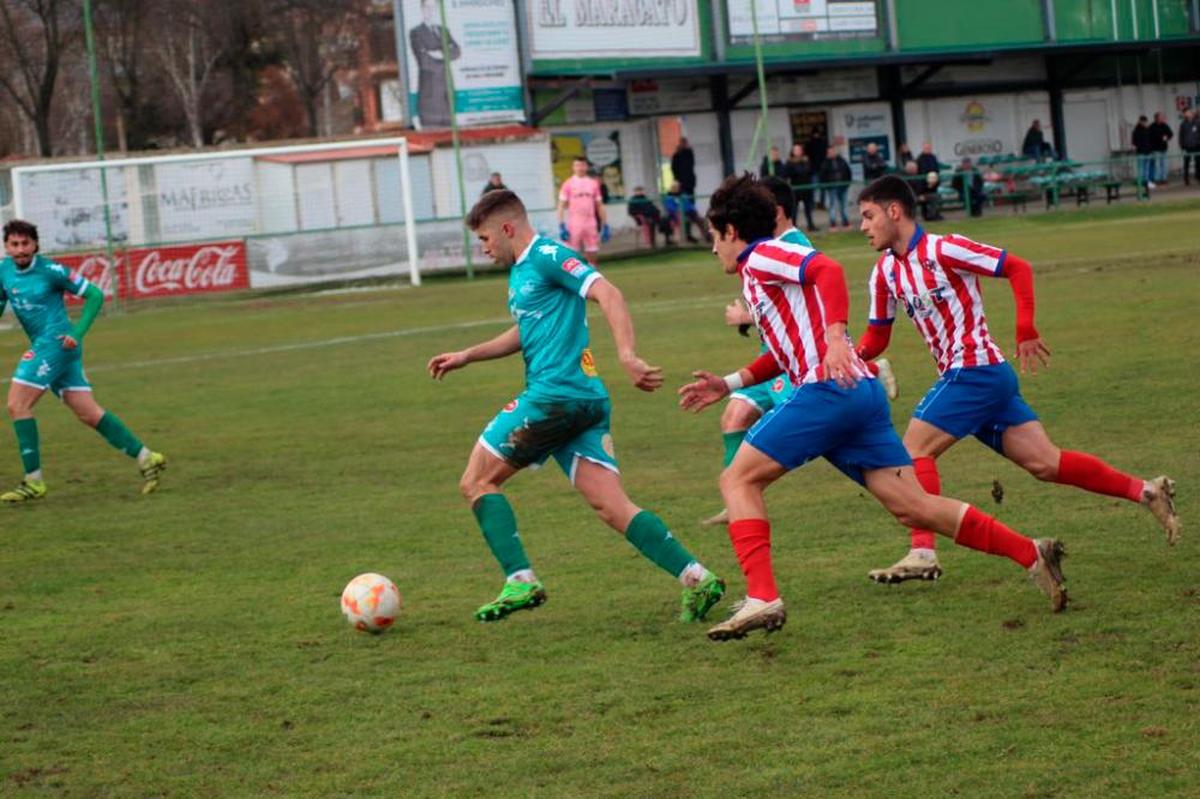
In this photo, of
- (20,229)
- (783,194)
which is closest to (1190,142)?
(20,229)

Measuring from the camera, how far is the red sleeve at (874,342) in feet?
24.8

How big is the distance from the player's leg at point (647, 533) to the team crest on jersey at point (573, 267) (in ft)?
2.61

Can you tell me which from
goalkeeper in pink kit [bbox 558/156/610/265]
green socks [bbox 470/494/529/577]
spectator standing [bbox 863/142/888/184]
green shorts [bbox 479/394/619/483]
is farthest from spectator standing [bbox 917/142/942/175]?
green socks [bbox 470/494/529/577]

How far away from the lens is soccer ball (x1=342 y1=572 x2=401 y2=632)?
7.20 metres

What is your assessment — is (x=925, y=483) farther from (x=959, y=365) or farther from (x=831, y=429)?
(x=831, y=429)

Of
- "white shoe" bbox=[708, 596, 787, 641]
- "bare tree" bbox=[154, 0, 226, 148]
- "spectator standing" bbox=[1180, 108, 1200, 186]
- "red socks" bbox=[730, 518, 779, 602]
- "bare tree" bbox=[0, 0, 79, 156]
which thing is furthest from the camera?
"bare tree" bbox=[154, 0, 226, 148]

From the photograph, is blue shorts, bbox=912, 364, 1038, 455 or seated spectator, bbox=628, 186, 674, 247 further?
seated spectator, bbox=628, 186, 674, 247

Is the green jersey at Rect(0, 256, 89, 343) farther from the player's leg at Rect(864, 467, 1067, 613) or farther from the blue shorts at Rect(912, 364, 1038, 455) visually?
the player's leg at Rect(864, 467, 1067, 613)

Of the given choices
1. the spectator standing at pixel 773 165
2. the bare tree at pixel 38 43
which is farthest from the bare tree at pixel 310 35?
the spectator standing at pixel 773 165

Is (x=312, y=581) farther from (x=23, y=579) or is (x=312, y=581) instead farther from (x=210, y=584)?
(x=23, y=579)

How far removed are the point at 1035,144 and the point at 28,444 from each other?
3685cm

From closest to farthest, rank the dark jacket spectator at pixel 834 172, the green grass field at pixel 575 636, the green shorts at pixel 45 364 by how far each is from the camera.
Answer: the green grass field at pixel 575 636
the green shorts at pixel 45 364
the dark jacket spectator at pixel 834 172

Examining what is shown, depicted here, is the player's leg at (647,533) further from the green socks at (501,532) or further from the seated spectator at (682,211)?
the seated spectator at (682,211)

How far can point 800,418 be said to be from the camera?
257 inches
